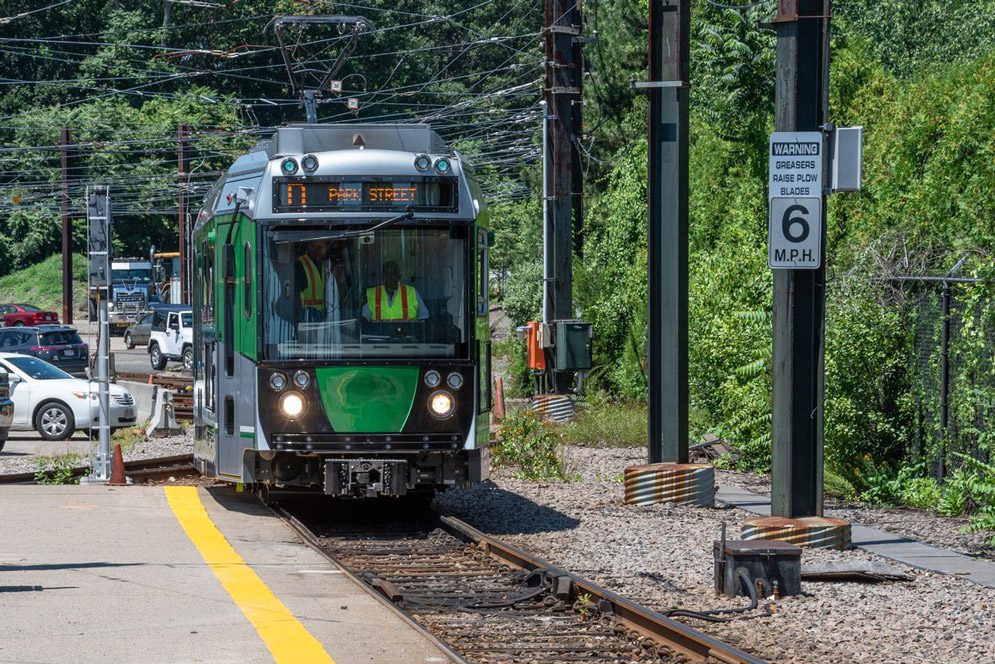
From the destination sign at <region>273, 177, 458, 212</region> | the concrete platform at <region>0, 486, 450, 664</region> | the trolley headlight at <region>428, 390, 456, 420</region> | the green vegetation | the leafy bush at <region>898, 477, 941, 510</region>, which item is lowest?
the green vegetation

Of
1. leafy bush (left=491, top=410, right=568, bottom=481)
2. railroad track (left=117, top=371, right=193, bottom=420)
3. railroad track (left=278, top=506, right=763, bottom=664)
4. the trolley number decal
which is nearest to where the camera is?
railroad track (left=278, top=506, right=763, bottom=664)

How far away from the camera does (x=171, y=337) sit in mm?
47469

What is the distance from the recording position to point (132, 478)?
18562 mm

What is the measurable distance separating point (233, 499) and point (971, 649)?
30.7 ft

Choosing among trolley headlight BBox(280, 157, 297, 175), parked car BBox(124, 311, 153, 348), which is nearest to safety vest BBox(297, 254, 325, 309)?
trolley headlight BBox(280, 157, 297, 175)

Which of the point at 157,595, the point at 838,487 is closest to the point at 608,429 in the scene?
the point at 838,487

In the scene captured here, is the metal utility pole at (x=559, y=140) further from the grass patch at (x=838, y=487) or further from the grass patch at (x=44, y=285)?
the grass patch at (x=44, y=285)

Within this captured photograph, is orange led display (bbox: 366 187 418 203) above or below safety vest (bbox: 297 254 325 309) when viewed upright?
above

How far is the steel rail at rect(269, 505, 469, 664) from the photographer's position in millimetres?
8101

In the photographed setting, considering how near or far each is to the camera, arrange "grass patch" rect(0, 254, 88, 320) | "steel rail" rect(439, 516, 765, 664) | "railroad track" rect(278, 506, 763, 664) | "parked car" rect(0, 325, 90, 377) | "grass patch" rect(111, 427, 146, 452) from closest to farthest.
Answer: "steel rail" rect(439, 516, 765, 664) < "railroad track" rect(278, 506, 763, 664) < "grass patch" rect(111, 427, 146, 452) < "parked car" rect(0, 325, 90, 377) < "grass patch" rect(0, 254, 88, 320)

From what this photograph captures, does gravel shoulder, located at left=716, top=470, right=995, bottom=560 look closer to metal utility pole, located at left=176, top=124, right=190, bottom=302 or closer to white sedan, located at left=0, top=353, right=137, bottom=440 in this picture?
white sedan, located at left=0, top=353, right=137, bottom=440

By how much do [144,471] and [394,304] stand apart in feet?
22.5

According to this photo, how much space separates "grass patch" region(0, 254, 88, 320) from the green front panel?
6339cm

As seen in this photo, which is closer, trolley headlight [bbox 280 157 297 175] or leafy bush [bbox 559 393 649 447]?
trolley headlight [bbox 280 157 297 175]
